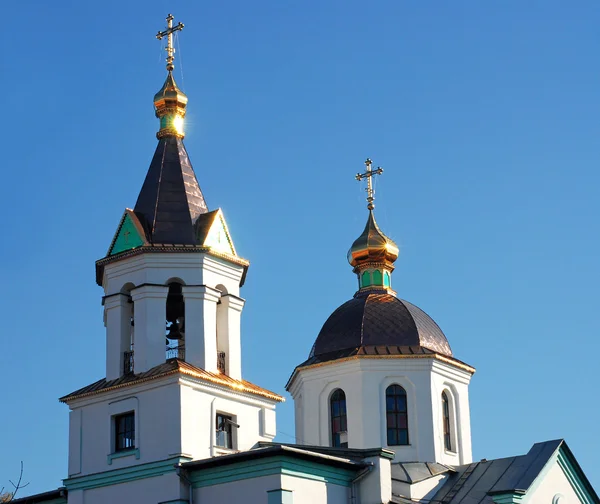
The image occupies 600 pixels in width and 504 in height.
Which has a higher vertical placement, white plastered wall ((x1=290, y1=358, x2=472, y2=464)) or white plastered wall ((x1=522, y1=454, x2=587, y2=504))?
white plastered wall ((x1=290, y1=358, x2=472, y2=464))

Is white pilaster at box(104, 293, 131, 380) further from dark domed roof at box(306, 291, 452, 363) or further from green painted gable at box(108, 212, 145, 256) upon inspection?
dark domed roof at box(306, 291, 452, 363)

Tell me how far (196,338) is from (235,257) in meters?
1.69

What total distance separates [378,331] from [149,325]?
5.77m

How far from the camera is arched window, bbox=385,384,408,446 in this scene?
2288cm

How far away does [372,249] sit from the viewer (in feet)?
84.5

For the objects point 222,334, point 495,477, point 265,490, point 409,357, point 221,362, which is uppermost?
point 409,357

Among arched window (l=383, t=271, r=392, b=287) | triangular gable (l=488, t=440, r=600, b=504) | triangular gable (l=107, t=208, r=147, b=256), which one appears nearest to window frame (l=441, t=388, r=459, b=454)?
triangular gable (l=488, t=440, r=600, b=504)

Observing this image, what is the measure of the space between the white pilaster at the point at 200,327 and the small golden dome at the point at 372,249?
636 cm

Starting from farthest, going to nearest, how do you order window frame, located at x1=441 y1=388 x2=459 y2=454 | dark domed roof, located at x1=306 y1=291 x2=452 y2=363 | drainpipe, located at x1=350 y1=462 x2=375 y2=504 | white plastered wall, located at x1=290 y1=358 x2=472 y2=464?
dark domed roof, located at x1=306 y1=291 x2=452 y2=363
window frame, located at x1=441 y1=388 x2=459 y2=454
white plastered wall, located at x1=290 y1=358 x2=472 y2=464
drainpipe, located at x1=350 y1=462 x2=375 y2=504

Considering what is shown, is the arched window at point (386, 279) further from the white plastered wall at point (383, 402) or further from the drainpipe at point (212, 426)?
the drainpipe at point (212, 426)

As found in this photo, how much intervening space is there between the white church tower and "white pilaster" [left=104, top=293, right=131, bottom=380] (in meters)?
0.02

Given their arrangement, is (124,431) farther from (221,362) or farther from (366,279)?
(366,279)

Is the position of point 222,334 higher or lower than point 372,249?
lower

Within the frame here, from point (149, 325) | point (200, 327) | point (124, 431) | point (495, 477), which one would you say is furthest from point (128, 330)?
point (495, 477)
